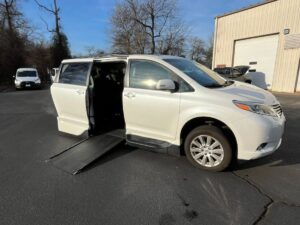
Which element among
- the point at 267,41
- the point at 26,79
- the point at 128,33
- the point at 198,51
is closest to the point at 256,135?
the point at 267,41

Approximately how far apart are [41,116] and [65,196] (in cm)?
571

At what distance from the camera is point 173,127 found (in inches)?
146

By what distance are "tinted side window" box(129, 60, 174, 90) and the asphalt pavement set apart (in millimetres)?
1347

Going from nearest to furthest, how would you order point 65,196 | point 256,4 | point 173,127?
1. point 65,196
2. point 173,127
3. point 256,4

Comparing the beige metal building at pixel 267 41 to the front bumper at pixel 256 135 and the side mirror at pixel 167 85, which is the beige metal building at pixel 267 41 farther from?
the side mirror at pixel 167 85

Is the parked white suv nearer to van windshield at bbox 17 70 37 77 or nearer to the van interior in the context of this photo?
van windshield at bbox 17 70 37 77

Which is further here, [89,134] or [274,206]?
[89,134]

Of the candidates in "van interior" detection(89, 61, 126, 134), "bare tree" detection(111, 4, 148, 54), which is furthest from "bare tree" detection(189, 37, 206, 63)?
"van interior" detection(89, 61, 126, 134)

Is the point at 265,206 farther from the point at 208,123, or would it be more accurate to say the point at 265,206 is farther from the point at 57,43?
the point at 57,43

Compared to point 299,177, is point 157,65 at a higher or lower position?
higher

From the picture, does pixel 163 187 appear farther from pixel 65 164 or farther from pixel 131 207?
pixel 65 164

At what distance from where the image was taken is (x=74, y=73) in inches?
197

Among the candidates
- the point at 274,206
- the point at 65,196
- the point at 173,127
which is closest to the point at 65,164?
the point at 65,196

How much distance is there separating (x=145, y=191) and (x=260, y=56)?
A: 1411 cm
